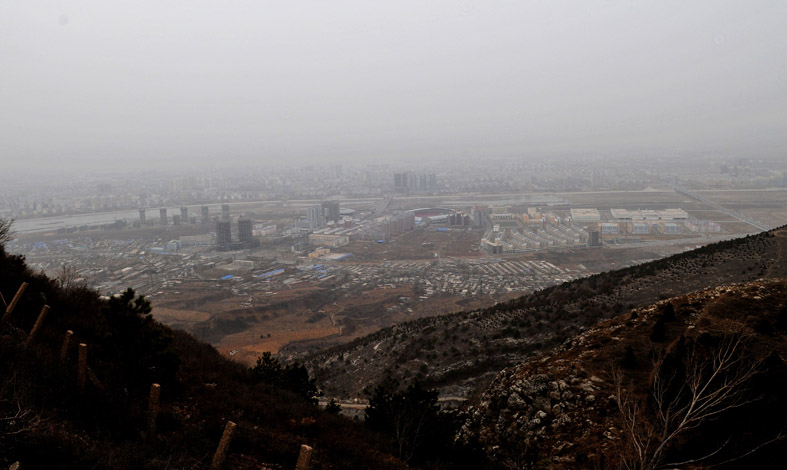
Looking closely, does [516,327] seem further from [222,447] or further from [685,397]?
[222,447]

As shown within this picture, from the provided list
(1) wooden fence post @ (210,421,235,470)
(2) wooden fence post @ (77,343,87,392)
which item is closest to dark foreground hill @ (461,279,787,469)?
(1) wooden fence post @ (210,421,235,470)

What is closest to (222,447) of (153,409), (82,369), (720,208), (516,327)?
(153,409)

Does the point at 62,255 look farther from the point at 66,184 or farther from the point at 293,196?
the point at 66,184

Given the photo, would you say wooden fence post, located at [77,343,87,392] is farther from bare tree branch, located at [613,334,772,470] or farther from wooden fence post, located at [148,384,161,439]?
bare tree branch, located at [613,334,772,470]

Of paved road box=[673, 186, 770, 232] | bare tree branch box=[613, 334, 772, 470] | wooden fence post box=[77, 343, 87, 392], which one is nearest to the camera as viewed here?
wooden fence post box=[77, 343, 87, 392]

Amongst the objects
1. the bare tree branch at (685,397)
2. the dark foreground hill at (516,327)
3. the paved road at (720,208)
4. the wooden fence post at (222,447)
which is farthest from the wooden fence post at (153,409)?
the paved road at (720,208)

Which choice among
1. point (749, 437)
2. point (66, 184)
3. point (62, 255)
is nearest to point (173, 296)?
point (62, 255)
